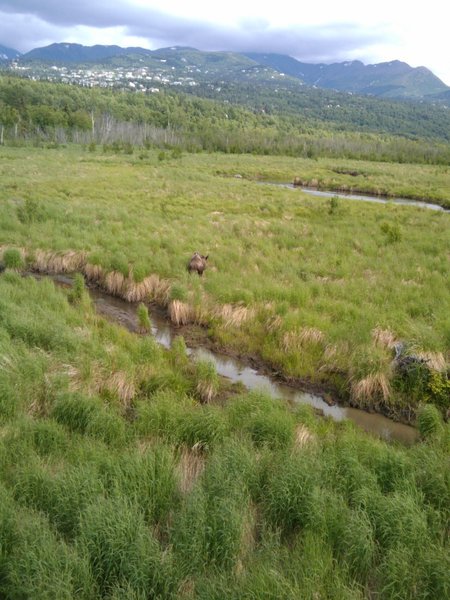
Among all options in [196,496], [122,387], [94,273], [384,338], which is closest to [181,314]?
[94,273]

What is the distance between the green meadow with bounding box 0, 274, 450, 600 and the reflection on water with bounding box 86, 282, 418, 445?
Answer: 1.09 metres

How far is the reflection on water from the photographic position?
32.1 ft

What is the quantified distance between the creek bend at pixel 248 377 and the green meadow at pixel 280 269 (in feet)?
1.23

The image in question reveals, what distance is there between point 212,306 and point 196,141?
9643 centimetres

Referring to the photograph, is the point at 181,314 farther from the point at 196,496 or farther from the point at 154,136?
the point at 154,136

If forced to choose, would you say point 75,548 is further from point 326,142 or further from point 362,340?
point 326,142

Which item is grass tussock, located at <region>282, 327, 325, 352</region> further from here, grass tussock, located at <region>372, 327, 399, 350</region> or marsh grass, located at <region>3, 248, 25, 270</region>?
marsh grass, located at <region>3, 248, 25, 270</region>

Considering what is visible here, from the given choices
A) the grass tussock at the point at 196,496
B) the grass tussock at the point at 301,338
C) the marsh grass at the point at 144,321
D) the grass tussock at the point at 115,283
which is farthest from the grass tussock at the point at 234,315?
the grass tussock at the point at 196,496

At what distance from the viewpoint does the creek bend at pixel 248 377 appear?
32.1 feet

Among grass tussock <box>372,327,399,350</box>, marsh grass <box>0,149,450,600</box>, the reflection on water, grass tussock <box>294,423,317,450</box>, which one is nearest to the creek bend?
the reflection on water

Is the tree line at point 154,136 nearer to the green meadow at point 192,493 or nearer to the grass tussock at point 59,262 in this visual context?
the grass tussock at point 59,262

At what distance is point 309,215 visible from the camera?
2934cm

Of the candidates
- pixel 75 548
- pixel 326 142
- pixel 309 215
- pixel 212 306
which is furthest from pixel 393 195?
pixel 326 142

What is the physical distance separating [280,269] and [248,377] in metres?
6.86
